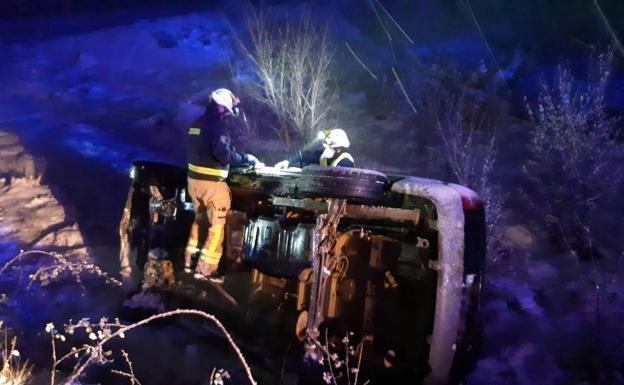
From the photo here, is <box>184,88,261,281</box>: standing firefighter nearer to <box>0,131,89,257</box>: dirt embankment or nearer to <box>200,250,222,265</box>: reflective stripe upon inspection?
<box>200,250,222,265</box>: reflective stripe

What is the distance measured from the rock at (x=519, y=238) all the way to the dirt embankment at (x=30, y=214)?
721 cm

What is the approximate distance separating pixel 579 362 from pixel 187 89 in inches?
746

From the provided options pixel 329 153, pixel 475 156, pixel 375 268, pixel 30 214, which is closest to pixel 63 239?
pixel 30 214

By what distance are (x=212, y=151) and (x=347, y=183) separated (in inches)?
73.1

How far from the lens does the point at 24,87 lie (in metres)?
22.9

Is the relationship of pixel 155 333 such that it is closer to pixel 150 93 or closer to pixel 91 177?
pixel 91 177

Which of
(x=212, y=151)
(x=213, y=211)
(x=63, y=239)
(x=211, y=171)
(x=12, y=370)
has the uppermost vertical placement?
(x=212, y=151)

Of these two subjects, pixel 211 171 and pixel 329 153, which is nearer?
pixel 211 171

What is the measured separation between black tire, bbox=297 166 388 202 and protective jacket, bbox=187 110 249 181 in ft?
4.80

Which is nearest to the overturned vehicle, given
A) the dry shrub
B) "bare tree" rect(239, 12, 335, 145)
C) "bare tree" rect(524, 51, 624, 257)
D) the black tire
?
the black tire

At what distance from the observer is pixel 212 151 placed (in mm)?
4969

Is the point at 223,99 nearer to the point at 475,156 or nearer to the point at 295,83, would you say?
Answer: the point at 475,156

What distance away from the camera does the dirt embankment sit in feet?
27.5

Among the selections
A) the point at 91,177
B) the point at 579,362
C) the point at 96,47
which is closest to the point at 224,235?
the point at 579,362
